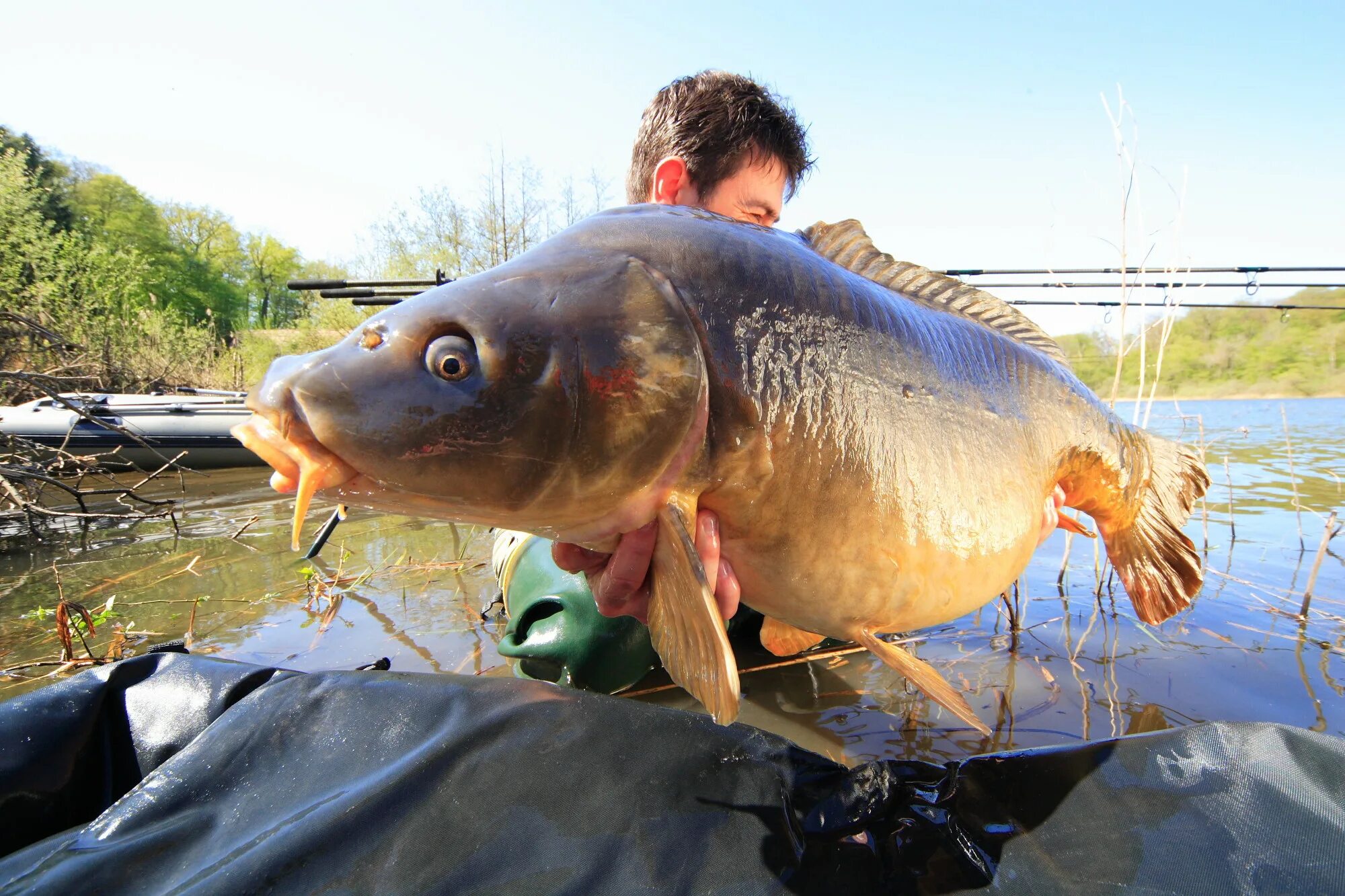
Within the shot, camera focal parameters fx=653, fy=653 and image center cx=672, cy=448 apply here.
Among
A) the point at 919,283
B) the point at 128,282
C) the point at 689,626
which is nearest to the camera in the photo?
the point at 689,626

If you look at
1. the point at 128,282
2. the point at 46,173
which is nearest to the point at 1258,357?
the point at 128,282

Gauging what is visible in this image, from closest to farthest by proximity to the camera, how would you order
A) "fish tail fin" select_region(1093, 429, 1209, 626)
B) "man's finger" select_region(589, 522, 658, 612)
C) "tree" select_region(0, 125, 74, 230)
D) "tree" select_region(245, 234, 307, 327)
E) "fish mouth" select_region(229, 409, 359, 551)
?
"fish mouth" select_region(229, 409, 359, 551) → "man's finger" select_region(589, 522, 658, 612) → "fish tail fin" select_region(1093, 429, 1209, 626) → "tree" select_region(0, 125, 74, 230) → "tree" select_region(245, 234, 307, 327)

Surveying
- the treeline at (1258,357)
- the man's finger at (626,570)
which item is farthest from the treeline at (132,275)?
the treeline at (1258,357)

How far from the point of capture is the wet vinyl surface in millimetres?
2111

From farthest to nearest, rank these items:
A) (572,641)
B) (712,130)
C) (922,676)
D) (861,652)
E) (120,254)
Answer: (120,254) → (712,130) → (861,652) → (572,641) → (922,676)

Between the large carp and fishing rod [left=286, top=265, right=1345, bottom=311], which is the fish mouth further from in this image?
fishing rod [left=286, top=265, right=1345, bottom=311]

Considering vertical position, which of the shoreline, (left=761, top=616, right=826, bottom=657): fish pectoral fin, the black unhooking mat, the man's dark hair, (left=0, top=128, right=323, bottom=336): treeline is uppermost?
(left=0, top=128, right=323, bottom=336): treeline

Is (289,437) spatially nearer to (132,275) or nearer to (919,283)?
(919,283)

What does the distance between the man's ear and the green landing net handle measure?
1644mm

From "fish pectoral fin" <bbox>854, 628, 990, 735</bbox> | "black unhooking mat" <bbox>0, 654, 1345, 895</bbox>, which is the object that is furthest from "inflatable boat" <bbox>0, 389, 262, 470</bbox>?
"fish pectoral fin" <bbox>854, 628, 990, 735</bbox>

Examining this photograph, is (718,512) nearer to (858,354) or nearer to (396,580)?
(858,354)

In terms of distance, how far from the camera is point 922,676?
1.35 meters

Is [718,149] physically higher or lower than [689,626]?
higher

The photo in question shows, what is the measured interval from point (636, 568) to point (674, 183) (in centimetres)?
206
